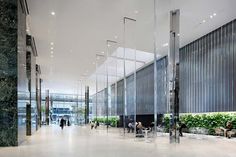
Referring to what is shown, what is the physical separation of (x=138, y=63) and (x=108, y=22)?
9468mm

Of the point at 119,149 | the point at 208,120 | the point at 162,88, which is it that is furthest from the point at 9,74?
the point at 208,120

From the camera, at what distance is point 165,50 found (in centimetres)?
1833

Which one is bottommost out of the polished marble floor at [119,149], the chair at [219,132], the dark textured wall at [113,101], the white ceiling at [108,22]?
the chair at [219,132]

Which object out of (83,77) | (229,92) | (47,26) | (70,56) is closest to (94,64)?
(70,56)

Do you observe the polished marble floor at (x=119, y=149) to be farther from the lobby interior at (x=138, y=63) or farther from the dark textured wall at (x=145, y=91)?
the dark textured wall at (x=145, y=91)

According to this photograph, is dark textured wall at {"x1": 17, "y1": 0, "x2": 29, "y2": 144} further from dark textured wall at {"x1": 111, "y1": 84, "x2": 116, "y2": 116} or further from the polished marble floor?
dark textured wall at {"x1": 111, "y1": 84, "x2": 116, "y2": 116}

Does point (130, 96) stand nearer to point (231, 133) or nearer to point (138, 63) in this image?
point (138, 63)

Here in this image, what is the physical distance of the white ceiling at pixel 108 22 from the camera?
464 inches

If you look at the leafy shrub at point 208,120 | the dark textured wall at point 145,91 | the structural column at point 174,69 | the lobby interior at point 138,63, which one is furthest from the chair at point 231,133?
the dark textured wall at point 145,91

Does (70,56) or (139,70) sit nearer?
(70,56)

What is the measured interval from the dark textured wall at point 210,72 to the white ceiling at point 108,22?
0.81m

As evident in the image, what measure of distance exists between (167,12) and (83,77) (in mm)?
20671

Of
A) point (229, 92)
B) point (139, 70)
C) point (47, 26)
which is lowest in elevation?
point (229, 92)

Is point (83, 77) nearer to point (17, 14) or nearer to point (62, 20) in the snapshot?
point (62, 20)
